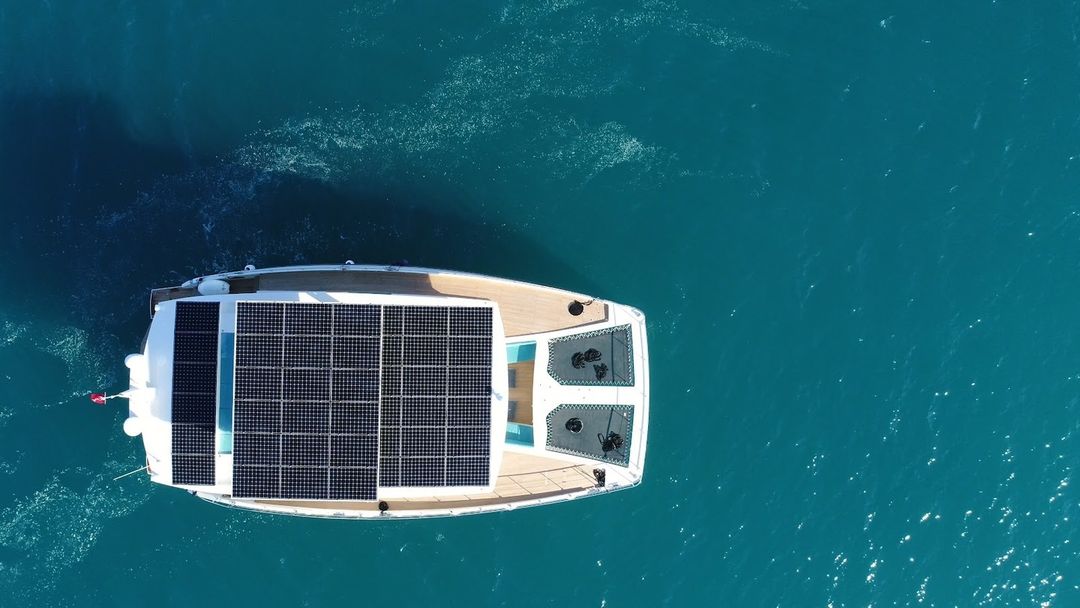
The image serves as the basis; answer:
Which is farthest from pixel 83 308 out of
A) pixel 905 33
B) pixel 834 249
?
pixel 905 33

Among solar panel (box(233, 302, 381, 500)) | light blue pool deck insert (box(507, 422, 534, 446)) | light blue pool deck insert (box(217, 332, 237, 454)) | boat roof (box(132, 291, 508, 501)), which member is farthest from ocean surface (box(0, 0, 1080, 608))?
solar panel (box(233, 302, 381, 500))

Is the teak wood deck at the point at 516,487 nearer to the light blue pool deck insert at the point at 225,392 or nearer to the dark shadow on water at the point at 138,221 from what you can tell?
the light blue pool deck insert at the point at 225,392

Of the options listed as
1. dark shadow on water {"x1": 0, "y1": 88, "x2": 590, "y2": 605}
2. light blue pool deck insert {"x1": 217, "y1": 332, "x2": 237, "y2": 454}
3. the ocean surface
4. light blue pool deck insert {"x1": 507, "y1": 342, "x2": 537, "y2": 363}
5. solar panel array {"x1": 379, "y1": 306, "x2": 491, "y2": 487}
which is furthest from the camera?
dark shadow on water {"x1": 0, "y1": 88, "x2": 590, "y2": 605}

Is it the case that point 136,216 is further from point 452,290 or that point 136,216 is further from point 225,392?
point 452,290

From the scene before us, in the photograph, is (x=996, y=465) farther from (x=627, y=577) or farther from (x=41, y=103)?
(x=41, y=103)

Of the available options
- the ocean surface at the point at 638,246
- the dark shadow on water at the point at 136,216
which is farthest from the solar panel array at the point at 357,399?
the dark shadow on water at the point at 136,216

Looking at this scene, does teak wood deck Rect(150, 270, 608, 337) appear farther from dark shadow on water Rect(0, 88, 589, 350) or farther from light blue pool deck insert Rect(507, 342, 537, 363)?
dark shadow on water Rect(0, 88, 589, 350)
